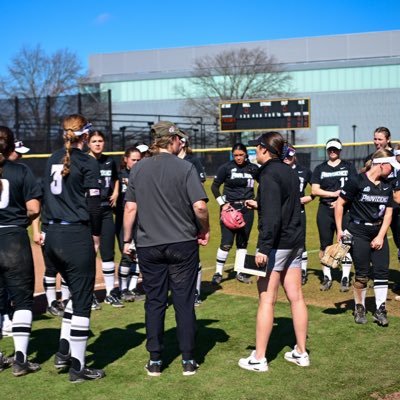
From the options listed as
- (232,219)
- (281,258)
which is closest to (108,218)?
(232,219)

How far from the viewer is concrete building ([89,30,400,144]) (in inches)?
2269

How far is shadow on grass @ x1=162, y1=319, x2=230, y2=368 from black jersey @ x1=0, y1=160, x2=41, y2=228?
5.92ft

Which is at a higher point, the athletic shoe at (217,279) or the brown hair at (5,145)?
the brown hair at (5,145)

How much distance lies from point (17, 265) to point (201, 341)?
6.76 feet

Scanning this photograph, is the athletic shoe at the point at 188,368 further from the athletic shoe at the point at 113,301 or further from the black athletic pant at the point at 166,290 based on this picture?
the athletic shoe at the point at 113,301

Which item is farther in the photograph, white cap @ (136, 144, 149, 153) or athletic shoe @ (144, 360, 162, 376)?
white cap @ (136, 144, 149, 153)

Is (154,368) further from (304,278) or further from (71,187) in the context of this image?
(304,278)

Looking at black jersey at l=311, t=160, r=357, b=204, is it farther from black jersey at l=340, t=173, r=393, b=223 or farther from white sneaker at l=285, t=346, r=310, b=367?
white sneaker at l=285, t=346, r=310, b=367

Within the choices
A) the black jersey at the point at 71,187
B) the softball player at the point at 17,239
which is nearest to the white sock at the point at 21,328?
the softball player at the point at 17,239

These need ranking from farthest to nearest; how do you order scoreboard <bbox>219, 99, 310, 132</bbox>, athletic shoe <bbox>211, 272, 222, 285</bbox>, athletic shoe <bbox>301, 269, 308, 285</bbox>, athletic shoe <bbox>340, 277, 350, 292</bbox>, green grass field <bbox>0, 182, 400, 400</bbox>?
scoreboard <bbox>219, 99, 310, 132</bbox> → athletic shoe <bbox>211, 272, 222, 285</bbox> → athletic shoe <bbox>301, 269, 308, 285</bbox> → athletic shoe <bbox>340, 277, 350, 292</bbox> → green grass field <bbox>0, 182, 400, 400</bbox>

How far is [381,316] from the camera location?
6.87 m

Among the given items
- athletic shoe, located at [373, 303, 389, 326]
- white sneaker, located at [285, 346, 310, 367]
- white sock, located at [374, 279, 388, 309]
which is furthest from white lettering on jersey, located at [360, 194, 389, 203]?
white sneaker, located at [285, 346, 310, 367]

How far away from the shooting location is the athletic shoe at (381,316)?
22.4 feet

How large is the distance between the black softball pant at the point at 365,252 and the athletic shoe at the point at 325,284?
6.09 feet
